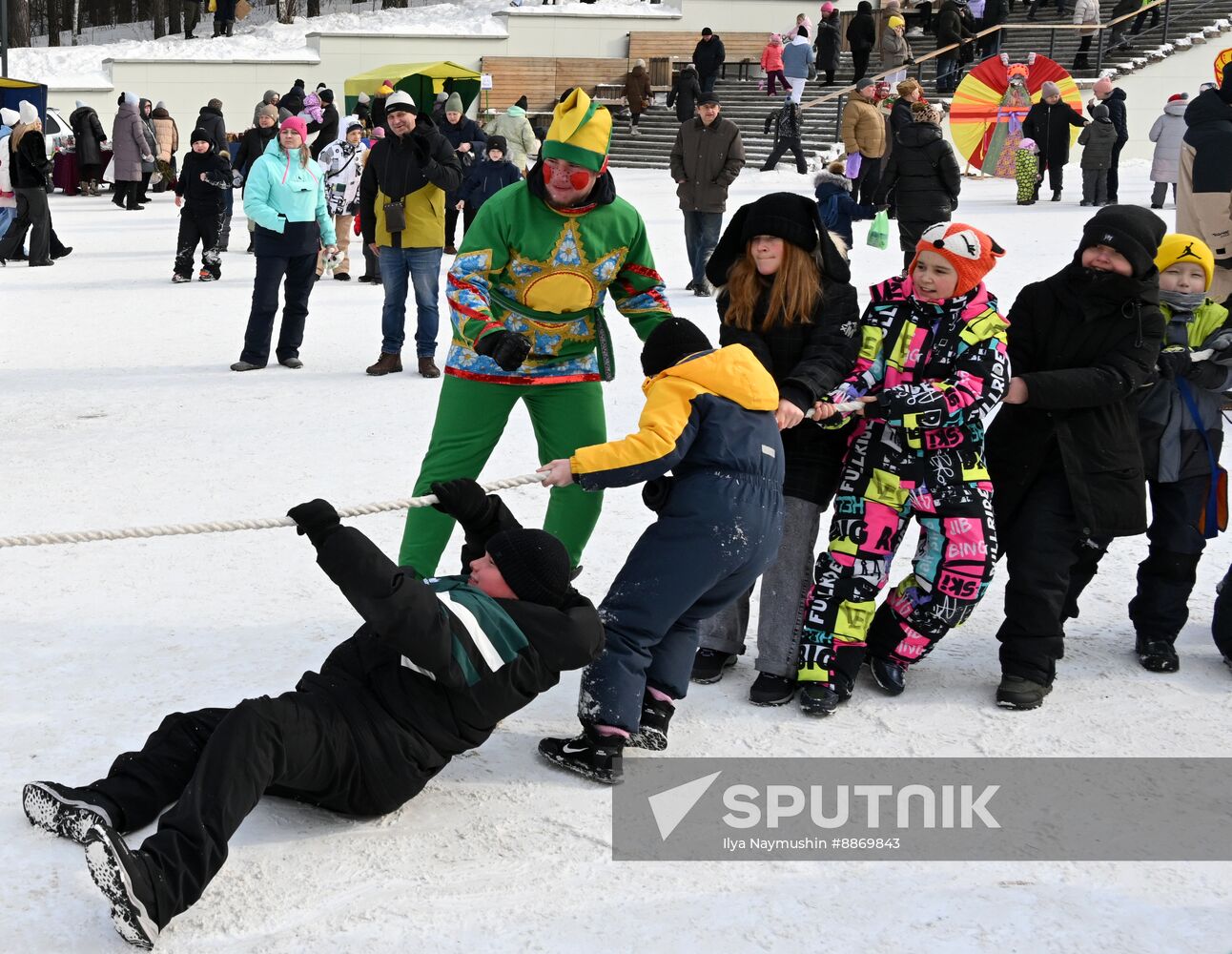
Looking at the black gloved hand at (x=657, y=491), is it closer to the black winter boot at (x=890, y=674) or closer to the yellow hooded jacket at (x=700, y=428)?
the yellow hooded jacket at (x=700, y=428)

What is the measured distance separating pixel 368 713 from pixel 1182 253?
2998mm

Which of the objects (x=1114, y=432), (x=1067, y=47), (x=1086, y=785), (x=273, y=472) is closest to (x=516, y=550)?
(x=1086, y=785)

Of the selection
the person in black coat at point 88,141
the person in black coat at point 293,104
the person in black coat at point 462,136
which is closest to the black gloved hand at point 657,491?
the person in black coat at point 462,136

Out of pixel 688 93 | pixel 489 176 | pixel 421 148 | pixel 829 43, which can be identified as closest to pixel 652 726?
pixel 421 148

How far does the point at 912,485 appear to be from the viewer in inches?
170

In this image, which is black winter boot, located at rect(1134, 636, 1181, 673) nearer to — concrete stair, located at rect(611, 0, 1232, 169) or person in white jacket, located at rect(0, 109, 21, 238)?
person in white jacket, located at rect(0, 109, 21, 238)

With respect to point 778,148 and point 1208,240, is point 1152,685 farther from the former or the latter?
point 778,148

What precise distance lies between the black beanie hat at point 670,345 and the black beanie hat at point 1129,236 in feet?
4.01

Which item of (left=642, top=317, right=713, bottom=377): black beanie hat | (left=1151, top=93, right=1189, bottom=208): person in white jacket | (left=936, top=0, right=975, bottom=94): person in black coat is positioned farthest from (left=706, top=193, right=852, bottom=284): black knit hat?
(left=936, top=0, right=975, bottom=94): person in black coat

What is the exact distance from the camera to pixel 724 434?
3846 mm

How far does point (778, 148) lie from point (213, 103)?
791 cm

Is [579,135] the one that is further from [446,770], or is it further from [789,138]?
[789,138]

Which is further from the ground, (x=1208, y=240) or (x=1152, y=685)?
(x=1208, y=240)

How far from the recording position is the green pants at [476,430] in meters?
4.69
